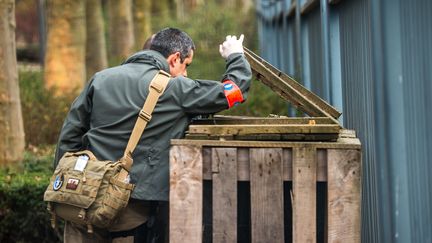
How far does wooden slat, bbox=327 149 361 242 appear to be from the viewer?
4.15 m

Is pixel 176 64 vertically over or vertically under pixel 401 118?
over

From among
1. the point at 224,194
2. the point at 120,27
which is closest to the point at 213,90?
the point at 224,194

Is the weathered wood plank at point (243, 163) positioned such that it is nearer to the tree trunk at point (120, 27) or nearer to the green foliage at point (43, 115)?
the green foliage at point (43, 115)

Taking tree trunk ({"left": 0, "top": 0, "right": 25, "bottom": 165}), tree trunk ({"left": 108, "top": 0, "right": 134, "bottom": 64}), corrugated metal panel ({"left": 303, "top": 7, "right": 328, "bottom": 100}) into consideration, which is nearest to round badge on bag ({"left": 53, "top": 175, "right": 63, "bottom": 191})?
corrugated metal panel ({"left": 303, "top": 7, "right": 328, "bottom": 100})

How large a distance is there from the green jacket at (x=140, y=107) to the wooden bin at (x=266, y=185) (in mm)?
384

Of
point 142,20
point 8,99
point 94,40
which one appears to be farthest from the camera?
point 142,20

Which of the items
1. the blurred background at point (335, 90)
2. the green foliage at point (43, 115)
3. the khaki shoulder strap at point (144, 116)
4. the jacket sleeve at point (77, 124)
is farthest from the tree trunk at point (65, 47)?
the khaki shoulder strap at point (144, 116)

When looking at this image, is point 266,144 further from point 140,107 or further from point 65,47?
point 65,47

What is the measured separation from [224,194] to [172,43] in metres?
1.16

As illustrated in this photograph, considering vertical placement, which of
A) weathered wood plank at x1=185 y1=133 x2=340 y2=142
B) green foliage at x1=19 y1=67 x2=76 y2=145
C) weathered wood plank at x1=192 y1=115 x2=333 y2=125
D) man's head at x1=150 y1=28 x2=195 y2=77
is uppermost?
green foliage at x1=19 y1=67 x2=76 y2=145

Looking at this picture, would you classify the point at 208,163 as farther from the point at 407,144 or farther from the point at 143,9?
the point at 143,9

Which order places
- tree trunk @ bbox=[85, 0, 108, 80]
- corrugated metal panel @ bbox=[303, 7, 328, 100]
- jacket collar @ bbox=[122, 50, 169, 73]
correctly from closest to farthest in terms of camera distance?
jacket collar @ bbox=[122, 50, 169, 73], corrugated metal panel @ bbox=[303, 7, 328, 100], tree trunk @ bbox=[85, 0, 108, 80]

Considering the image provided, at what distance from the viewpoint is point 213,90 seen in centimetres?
464

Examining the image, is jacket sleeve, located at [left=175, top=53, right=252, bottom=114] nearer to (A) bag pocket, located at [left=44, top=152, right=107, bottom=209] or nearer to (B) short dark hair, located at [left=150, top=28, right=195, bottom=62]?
(B) short dark hair, located at [left=150, top=28, right=195, bottom=62]
